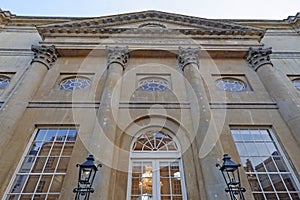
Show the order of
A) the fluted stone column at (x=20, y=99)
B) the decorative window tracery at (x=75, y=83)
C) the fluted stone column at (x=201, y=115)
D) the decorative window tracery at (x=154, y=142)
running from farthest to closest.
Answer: the decorative window tracery at (x=75, y=83)
the decorative window tracery at (x=154, y=142)
the fluted stone column at (x=20, y=99)
the fluted stone column at (x=201, y=115)

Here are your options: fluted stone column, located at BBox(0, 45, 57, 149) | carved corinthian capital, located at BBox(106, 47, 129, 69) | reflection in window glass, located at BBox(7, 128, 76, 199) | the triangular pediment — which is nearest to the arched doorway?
reflection in window glass, located at BBox(7, 128, 76, 199)

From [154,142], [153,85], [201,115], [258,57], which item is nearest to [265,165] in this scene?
[201,115]

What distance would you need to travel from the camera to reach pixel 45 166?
7406 millimetres

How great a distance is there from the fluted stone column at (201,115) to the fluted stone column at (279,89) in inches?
124

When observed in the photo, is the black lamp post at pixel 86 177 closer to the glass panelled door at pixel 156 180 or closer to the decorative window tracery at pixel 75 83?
the glass panelled door at pixel 156 180

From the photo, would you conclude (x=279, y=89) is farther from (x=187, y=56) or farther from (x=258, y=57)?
(x=187, y=56)

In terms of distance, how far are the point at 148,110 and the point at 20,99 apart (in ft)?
17.8

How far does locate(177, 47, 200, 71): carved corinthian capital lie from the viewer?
36.2ft

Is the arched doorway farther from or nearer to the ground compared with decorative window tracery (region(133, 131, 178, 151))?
nearer to the ground

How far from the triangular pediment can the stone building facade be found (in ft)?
0.22

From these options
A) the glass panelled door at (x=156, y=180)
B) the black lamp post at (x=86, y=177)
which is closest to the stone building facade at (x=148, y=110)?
the glass panelled door at (x=156, y=180)

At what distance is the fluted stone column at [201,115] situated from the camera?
636 centimetres

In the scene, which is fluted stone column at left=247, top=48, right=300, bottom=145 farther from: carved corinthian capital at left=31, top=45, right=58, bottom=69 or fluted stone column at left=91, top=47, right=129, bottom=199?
carved corinthian capital at left=31, top=45, right=58, bottom=69

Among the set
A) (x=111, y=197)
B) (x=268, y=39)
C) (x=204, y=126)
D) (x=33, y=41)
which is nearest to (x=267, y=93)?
(x=204, y=126)
